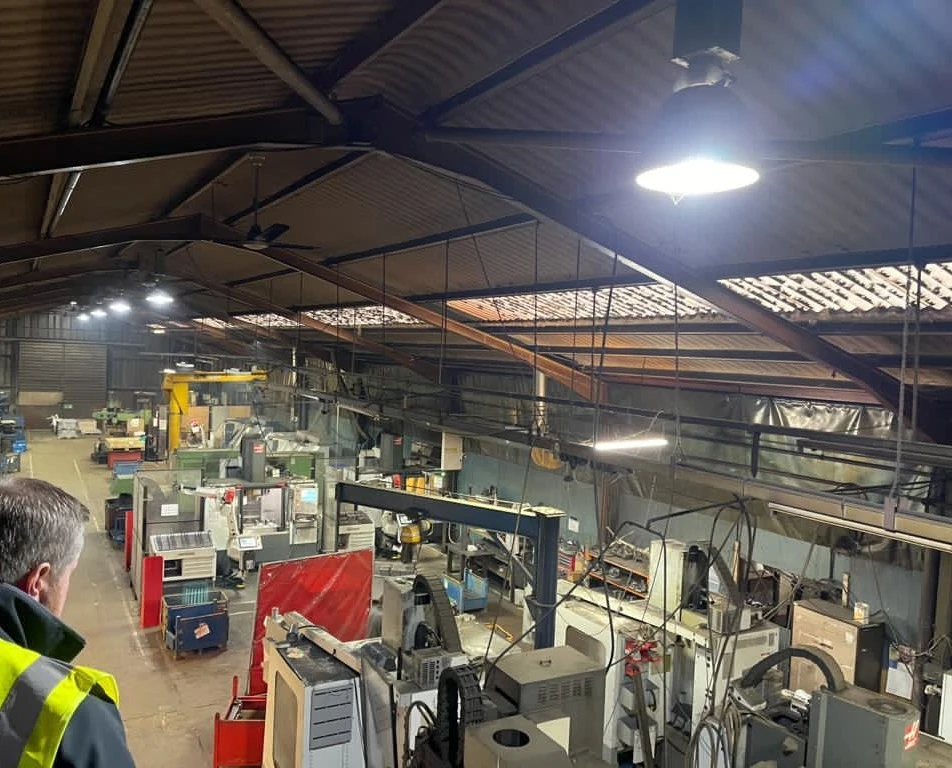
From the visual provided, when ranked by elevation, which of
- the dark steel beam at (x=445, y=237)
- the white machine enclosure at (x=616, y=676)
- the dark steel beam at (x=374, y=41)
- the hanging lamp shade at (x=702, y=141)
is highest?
the dark steel beam at (x=374, y=41)

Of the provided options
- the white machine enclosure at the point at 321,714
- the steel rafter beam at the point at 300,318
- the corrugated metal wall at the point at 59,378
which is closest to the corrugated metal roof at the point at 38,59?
the white machine enclosure at the point at 321,714

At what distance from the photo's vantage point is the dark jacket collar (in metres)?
1.18

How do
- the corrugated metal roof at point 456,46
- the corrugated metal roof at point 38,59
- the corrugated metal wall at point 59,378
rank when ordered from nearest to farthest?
the corrugated metal roof at point 38,59, the corrugated metal roof at point 456,46, the corrugated metal wall at point 59,378

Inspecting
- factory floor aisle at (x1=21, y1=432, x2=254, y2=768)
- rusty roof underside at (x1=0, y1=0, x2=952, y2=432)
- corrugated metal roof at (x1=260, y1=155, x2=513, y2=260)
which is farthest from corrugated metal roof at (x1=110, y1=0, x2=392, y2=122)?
factory floor aisle at (x1=21, y1=432, x2=254, y2=768)

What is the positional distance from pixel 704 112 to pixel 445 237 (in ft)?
14.6

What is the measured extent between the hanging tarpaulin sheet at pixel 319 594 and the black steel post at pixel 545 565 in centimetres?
258

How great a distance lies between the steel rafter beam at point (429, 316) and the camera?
7352 mm

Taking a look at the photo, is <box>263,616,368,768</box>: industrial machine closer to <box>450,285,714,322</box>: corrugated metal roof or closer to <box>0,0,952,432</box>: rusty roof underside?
<box>0,0,952,432</box>: rusty roof underside

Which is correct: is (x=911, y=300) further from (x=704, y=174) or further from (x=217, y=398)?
(x=217, y=398)

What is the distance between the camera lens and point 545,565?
5.75m

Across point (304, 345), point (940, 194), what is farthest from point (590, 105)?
point (304, 345)

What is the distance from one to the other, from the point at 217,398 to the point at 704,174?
20.3m

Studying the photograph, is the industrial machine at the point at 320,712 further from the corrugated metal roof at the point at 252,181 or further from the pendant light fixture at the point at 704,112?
the pendant light fixture at the point at 704,112

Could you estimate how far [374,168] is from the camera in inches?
189
